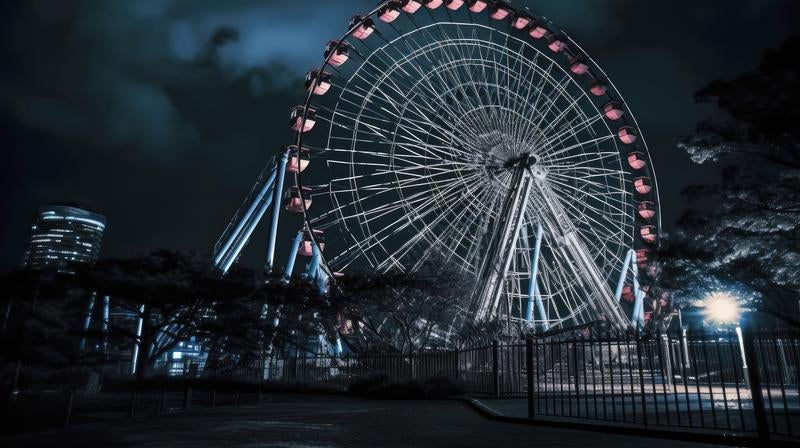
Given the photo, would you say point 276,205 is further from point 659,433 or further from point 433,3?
point 659,433

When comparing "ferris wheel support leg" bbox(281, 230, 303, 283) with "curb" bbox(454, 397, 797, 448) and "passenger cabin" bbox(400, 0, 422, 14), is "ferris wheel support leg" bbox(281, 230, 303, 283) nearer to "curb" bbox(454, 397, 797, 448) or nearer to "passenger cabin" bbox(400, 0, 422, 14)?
"passenger cabin" bbox(400, 0, 422, 14)

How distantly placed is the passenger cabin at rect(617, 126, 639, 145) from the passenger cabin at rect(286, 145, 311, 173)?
1620cm

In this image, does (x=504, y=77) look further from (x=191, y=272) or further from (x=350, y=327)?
(x=191, y=272)

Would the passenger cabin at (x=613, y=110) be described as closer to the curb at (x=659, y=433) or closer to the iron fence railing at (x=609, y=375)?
the iron fence railing at (x=609, y=375)

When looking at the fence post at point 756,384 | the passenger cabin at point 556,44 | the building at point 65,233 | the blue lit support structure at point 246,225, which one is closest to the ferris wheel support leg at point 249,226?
the blue lit support structure at point 246,225

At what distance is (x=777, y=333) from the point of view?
700 cm

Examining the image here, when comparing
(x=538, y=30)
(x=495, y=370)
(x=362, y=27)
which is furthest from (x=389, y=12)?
(x=495, y=370)

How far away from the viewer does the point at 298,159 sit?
25875mm

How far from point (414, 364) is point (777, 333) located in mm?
13456

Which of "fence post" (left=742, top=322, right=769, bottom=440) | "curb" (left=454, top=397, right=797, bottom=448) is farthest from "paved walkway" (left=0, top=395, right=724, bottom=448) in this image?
"fence post" (left=742, top=322, right=769, bottom=440)

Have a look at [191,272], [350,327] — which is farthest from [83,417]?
[350,327]

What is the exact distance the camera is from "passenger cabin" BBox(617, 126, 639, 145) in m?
29.4

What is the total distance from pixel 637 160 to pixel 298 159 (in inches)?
683

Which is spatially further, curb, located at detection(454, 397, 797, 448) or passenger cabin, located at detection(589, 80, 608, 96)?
passenger cabin, located at detection(589, 80, 608, 96)
